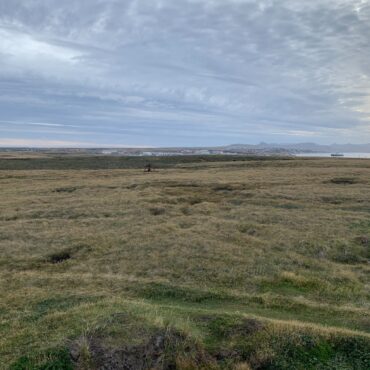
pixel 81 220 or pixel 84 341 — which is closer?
pixel 84 341

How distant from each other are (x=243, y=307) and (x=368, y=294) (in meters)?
5.48

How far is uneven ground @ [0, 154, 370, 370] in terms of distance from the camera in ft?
36.1

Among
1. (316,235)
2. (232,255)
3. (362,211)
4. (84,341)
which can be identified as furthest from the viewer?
(362,211)

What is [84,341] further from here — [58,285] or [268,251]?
[268,251]

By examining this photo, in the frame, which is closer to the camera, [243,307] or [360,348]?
[360,348]

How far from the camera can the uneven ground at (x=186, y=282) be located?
433 inches

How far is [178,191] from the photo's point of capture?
1690 inches

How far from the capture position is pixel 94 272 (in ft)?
63.0

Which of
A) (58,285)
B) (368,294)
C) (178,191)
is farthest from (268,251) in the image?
(178,191)

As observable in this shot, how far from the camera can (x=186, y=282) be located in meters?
17.6

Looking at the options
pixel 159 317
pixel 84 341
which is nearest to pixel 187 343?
pixel 159 317

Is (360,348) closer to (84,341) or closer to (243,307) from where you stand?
(243,307)

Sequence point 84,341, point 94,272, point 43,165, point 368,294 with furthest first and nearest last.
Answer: point 43,165, point 94,272, point 368,294, point 84,341

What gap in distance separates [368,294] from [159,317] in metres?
9.21
